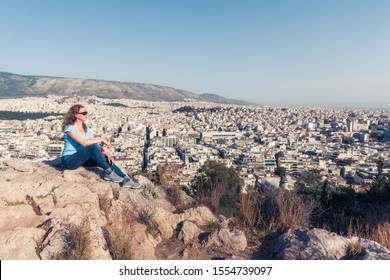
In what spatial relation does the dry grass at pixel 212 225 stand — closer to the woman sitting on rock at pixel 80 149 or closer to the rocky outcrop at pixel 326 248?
the rocky outcrop at pixel 326 248

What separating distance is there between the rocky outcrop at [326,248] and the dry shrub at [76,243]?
1.58 metres

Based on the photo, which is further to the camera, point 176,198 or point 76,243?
point 176,198

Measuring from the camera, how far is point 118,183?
383 centimetres

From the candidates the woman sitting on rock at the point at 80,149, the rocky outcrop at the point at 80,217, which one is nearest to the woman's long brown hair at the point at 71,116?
the woman sitting on rock at the point at 80,149

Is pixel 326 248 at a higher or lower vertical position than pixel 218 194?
higher

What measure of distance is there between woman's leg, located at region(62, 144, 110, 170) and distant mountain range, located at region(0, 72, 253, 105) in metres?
133

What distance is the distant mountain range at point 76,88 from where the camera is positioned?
13262 centimetres

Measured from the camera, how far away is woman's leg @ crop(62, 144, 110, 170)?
370 centimetres

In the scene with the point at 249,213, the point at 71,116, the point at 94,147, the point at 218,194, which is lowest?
Answer: the point at 218,194

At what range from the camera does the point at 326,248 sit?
103 inches

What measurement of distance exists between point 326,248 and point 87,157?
2727mm

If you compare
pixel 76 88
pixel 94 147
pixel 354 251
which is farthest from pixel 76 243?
pixel 76 88

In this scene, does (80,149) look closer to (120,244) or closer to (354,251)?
(120,244)
